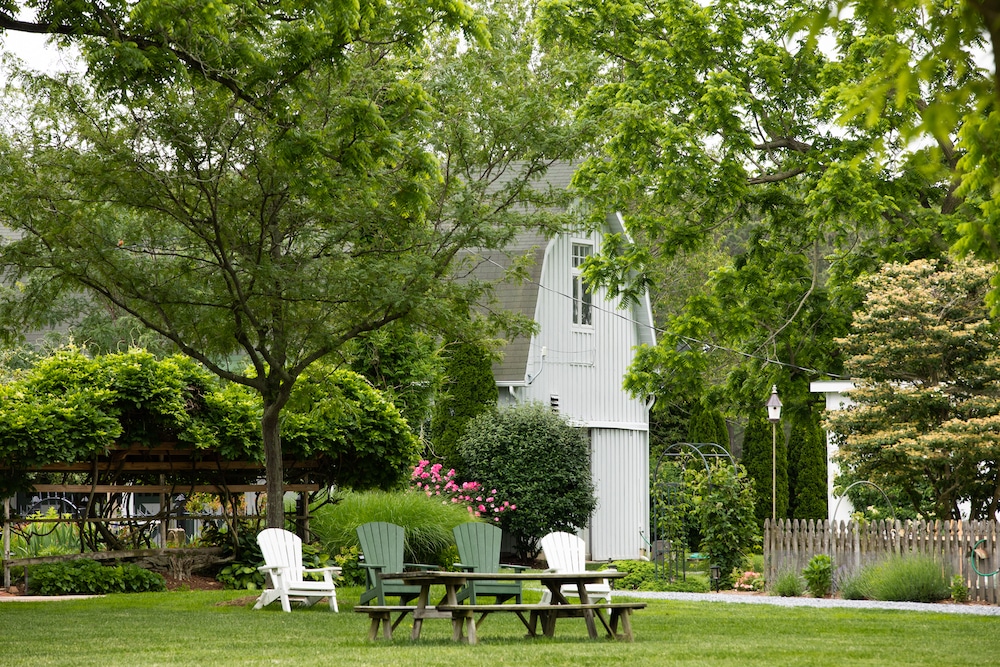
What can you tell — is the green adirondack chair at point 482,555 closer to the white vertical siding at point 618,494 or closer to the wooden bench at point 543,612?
the wooden bench at point 543,612

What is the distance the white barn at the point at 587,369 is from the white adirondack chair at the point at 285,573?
34.6ft

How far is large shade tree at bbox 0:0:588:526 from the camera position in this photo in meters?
10.2

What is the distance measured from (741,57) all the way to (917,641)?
11.1 m

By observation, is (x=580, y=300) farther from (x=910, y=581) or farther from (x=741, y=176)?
(x=910, y=581)

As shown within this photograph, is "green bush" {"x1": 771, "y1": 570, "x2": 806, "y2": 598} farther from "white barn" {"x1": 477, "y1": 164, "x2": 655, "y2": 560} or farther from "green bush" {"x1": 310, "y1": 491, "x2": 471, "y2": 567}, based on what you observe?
"white barn" {"x1": 477, "y1": 164, "x2": 655, "y2": 560}

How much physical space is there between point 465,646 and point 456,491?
10.3 m

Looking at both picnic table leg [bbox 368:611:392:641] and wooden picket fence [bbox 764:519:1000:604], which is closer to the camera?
picnic table leg [bbox 368:611:392:641]

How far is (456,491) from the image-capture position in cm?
1911

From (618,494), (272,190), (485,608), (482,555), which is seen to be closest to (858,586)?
(482,555)

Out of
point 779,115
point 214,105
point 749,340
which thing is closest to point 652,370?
point 749,340

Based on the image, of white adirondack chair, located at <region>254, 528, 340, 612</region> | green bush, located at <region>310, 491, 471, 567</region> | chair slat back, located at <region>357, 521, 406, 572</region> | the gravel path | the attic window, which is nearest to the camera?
chair slat back, located at <region>357, 521, 406, 572</region>

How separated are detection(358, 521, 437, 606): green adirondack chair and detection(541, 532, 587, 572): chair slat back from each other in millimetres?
1146

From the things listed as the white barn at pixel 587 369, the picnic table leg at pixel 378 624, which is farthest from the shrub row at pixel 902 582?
the white barn at pixel 587 369

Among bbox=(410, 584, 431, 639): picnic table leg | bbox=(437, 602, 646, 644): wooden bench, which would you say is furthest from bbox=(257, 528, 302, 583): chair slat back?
bbox=(437, 602, 646, 644): wooden bench
